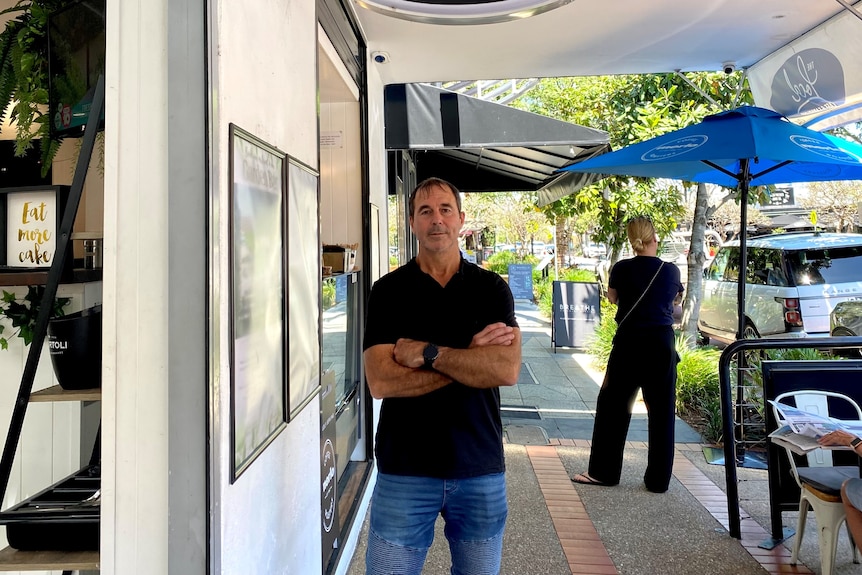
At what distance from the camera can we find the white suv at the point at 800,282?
294 inches

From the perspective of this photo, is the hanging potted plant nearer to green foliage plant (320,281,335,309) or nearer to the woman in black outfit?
green foliage plant (320,281,335,309)

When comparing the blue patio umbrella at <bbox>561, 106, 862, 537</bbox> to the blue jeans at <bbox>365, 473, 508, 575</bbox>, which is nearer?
Answer: the blue jeans at <bbox>365, 473, 508, 575</bbox>

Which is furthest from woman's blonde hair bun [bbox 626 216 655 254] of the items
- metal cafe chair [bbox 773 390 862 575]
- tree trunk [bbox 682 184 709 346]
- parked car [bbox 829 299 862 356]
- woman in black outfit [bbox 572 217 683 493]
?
parked car [bbox 829 299 862 356]

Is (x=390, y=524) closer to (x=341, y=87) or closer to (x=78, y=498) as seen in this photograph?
(x=78, y=498)

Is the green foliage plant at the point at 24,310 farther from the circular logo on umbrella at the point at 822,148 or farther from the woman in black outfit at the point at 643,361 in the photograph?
the circular logo on umbrella at the point at 822,148

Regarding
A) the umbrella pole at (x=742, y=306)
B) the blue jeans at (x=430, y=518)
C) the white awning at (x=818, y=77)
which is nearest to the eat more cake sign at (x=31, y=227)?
the blue jeans at (x=430, y=518)

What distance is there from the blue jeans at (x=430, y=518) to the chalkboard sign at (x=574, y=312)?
7056 millimetres

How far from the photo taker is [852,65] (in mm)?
3561

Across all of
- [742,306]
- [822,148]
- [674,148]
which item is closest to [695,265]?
[742,306]

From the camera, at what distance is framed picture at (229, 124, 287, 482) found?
1.45 metres

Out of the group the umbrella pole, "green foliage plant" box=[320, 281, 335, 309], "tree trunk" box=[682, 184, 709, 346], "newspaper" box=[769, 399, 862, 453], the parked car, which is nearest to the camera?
"newspaper" box=[769, 399, 862, 453]

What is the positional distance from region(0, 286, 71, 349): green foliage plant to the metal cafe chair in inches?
128

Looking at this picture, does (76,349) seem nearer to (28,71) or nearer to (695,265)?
(28,71)

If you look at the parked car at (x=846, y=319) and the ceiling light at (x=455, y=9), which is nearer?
the ceiling light at (x=455, y=9)
